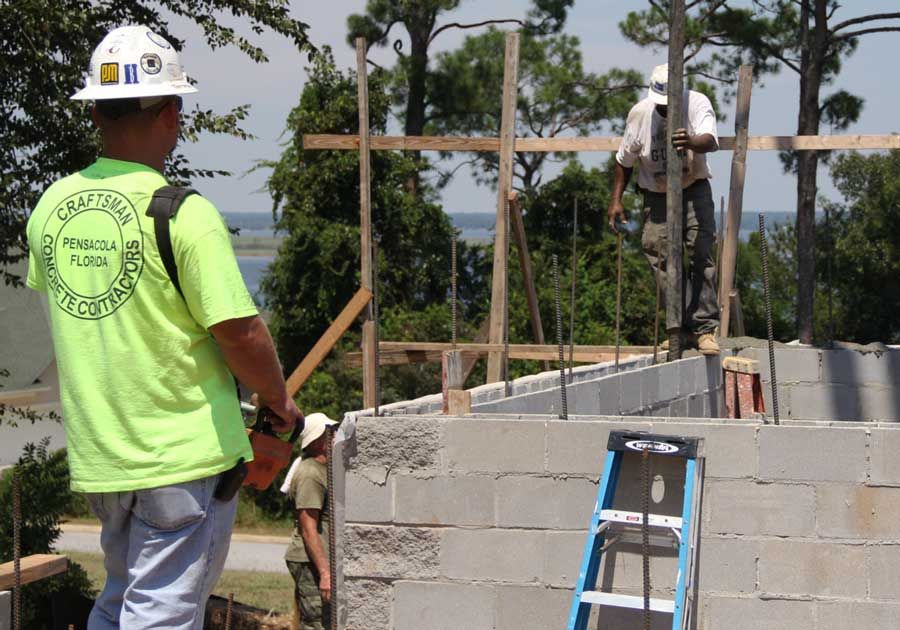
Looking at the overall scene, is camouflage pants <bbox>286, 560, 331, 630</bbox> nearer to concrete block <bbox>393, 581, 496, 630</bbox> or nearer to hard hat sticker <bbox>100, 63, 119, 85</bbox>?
concrete block <bbox>393, 581, 496, 630</bbox>

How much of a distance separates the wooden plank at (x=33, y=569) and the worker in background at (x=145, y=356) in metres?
1.76

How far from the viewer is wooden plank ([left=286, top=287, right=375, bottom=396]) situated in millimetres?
9164

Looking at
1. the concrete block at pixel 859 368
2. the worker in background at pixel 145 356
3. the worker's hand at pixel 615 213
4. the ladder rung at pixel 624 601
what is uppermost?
the worker's hand at pixel 615 213

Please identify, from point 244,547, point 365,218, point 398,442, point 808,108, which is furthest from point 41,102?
point 808,108

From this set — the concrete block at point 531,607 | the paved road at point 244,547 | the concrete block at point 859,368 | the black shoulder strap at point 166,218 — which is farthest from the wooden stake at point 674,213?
the paved road at point 244,547

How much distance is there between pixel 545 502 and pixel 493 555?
0.30 meters

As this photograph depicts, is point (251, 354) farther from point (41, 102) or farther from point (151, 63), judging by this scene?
point (41, 102)

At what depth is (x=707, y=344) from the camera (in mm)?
8461

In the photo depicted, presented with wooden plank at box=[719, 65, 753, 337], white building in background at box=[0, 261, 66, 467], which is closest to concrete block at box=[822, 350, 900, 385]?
wooden plank at box=[719, 65, 753, 337]

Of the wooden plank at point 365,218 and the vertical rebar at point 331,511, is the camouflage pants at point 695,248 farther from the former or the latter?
the vertical rebar at point 331,511

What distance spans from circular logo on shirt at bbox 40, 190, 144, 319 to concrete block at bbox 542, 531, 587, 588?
2.73 meters

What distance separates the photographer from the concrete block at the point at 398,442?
529 centimetres

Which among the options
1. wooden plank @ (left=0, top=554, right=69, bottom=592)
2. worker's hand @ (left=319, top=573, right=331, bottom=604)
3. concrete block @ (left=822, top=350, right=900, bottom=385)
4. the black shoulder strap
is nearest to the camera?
the black shoulder strap

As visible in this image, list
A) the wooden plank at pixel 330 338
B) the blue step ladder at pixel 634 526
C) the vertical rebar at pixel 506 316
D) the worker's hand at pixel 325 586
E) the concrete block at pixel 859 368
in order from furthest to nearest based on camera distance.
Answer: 1. the concrete block at pixel 859 368
2. the wooden plank at pixel 330 338
3. the worker's hand at pixel 325 586
4. the vertical rebar at pixel 506 316
5. the blue step ladder at pixel 634 526
